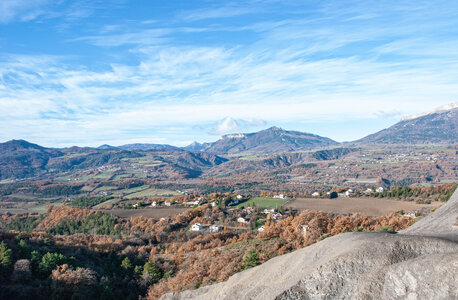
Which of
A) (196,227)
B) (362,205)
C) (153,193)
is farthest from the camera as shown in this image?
(153,193)

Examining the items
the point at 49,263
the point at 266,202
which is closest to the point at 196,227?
the point at 266,202

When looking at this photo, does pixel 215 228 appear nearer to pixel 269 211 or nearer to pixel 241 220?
pixel 241 220

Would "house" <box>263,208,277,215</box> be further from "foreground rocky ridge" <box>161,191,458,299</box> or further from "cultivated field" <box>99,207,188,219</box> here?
"foreground rocky ridge" <box>161,191,458,299</box>

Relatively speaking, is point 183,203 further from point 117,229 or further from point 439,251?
point 439,251

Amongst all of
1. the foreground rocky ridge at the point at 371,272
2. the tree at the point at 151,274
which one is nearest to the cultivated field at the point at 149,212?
the tree at the point at 151,274

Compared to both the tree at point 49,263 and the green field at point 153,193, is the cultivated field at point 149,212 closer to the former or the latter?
the tree at point 49,263
